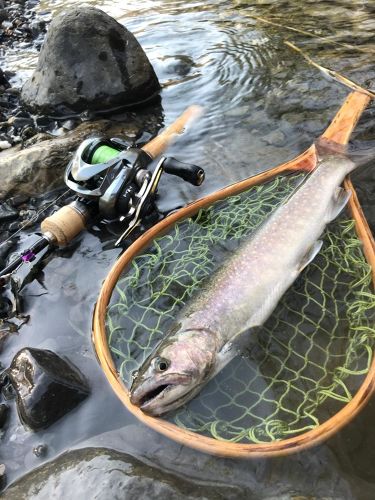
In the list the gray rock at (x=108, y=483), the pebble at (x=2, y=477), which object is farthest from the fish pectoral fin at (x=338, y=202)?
the pebble at (x=2, y=477)

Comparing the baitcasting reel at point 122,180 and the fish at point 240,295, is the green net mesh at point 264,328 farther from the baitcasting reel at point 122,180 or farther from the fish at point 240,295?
the baitcasting reel at point 122,180

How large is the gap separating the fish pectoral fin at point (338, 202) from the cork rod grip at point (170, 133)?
6.72 feet

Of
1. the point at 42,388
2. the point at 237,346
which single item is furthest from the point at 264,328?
the point at 42,388

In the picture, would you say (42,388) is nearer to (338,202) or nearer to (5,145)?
(338,202)

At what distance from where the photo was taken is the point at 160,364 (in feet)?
9.36

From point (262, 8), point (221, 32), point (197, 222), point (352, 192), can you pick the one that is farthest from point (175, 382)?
point (262, 8)

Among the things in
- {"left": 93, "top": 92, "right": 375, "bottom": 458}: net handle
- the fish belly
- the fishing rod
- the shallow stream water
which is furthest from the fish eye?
the fishing rod

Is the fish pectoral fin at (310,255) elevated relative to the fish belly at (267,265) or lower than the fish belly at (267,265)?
lower

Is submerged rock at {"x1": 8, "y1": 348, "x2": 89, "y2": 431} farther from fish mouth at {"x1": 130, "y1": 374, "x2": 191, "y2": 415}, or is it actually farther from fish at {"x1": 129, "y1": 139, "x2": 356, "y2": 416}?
fish mouth at {"x1": 130, "y1": 374, "x2": 191, "y2": 415}

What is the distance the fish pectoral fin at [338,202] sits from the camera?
3970 mm

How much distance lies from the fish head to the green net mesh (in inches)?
8.3

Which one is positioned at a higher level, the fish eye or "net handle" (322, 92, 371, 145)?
"net handle" (322, 92, 371, 145)

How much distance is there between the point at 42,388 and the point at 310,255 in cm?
209

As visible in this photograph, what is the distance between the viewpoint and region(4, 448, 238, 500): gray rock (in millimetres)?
2701
